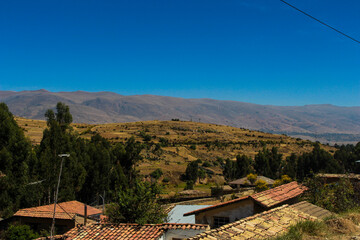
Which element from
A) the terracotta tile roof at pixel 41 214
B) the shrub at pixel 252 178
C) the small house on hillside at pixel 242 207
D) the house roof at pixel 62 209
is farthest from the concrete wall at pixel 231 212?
the shrub at pixel 252 178

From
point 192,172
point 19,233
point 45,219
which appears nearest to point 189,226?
point 19,233

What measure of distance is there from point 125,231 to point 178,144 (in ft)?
264

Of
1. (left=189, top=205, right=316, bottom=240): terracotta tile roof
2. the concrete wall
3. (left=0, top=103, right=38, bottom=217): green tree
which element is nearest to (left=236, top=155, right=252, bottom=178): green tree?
(left=0, top=103, right=38, bottom=217): green tree

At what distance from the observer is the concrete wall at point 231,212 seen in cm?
1372

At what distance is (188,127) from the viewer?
13700 cm

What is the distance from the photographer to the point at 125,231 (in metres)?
15.0

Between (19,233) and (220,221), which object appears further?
(19,233)

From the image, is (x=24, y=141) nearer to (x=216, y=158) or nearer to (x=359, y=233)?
(x=359, y=233)

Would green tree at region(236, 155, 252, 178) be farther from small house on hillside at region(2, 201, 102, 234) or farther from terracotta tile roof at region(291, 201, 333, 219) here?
terracotta tile roof at region(291, 201, 333, 219)

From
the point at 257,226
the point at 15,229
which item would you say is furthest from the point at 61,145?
the point at 257,226

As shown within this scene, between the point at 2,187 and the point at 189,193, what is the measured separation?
74.0 feet

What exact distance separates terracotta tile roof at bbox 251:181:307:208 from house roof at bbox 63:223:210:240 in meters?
2.60

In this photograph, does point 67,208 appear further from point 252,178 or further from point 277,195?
point 252,178

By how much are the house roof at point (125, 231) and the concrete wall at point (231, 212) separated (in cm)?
116
